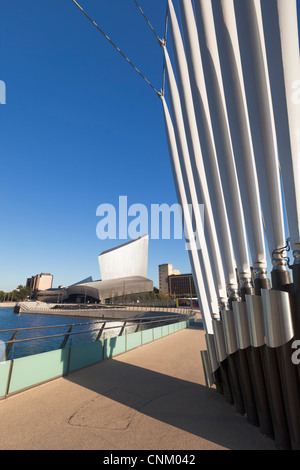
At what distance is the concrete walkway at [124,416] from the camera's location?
2789 mm

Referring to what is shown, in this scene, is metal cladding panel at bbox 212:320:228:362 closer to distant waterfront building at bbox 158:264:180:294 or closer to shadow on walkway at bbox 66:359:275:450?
shadow on walkway at bbox 66:359:275:450

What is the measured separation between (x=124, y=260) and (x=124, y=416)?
65.9 m

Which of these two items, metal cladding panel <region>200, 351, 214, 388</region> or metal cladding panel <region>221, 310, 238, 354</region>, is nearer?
metal cladding panel <region>221, 310, 238, 354</region>

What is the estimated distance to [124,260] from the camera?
6888cm

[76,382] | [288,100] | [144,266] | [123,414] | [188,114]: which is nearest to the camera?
[288,100]

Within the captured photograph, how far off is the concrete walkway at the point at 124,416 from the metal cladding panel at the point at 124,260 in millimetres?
62955

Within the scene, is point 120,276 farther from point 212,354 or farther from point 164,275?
point 212,354

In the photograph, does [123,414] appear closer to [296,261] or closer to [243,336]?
[243,336]

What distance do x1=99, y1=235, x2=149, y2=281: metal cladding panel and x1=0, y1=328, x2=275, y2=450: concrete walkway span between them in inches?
2479

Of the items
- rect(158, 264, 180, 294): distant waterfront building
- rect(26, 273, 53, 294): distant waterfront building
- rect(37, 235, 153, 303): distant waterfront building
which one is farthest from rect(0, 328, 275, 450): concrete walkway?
rect(26, 273, 53, 294): distant waterfront building

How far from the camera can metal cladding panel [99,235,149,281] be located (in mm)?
67438
